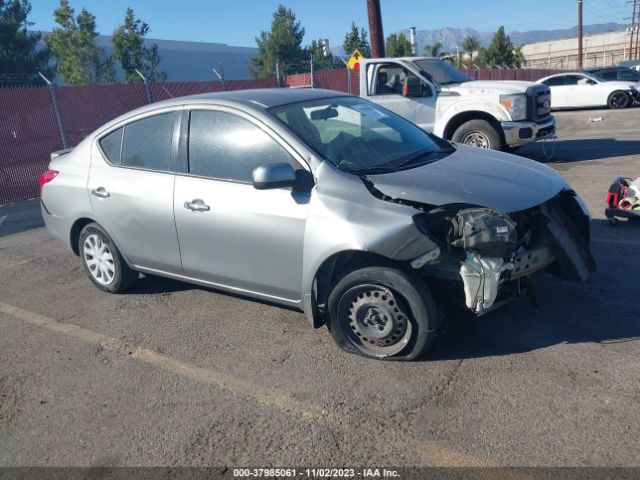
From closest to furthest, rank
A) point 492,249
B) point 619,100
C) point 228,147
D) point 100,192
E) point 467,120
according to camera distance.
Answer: point 492,249 → point 228,147 → point 100,192 → point 467,120 → point 619,100

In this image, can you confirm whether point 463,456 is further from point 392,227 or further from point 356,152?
point 356,152

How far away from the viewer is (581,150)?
12.0 metres

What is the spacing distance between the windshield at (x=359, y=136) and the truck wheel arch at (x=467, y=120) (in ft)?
16.8

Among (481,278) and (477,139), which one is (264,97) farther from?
(477,139)

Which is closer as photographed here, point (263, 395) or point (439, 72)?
point (263, 395)

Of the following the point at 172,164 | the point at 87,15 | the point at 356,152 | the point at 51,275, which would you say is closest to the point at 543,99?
the point at 356,152

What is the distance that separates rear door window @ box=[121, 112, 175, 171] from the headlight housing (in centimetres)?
668

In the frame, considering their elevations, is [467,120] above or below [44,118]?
below

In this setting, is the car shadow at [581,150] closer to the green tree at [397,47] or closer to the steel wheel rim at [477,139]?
the steel wheel rim at [477,139]

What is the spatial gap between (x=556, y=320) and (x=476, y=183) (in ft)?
4.04

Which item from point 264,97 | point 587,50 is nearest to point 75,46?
point 264,97

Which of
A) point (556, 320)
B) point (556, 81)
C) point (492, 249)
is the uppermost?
point (556, 81)

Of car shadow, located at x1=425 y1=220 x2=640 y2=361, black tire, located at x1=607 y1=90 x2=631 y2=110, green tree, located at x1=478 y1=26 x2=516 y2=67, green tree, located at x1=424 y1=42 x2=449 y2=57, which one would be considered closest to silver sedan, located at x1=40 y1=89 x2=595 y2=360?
car shadow, located at x1=425 y1=220 x2=640 y2=361

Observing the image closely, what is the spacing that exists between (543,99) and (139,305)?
27.0ft
